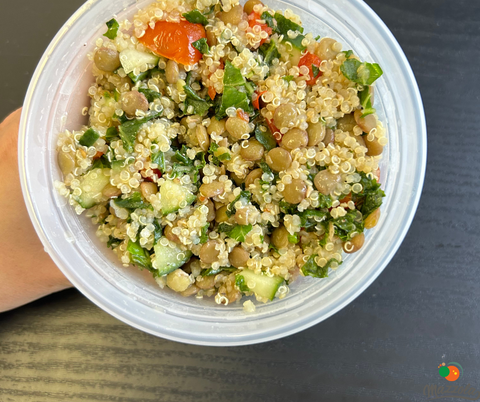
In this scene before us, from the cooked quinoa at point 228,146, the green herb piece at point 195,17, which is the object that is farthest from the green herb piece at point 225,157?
the green herb piece at point 195,17

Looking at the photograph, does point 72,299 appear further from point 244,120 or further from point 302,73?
point 302,73

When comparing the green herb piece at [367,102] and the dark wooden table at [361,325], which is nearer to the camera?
the green herb piece at [367,102]

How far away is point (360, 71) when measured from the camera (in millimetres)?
870

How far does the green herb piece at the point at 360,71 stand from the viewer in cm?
87

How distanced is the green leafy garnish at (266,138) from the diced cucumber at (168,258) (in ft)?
1.10

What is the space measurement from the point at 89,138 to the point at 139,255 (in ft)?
1.01

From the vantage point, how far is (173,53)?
2.83 feet

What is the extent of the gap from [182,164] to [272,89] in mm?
281

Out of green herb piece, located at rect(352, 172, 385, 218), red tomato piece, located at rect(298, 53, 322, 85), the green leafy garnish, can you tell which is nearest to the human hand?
the green leafy garnish

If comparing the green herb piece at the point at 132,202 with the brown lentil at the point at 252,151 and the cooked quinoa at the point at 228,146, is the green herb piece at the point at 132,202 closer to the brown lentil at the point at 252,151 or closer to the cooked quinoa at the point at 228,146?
the cooked quinoa at the point at 228,146

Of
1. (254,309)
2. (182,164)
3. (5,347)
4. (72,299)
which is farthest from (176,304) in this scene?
(5,347)

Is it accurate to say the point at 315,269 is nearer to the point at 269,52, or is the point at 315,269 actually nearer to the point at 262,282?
the point at 262,282

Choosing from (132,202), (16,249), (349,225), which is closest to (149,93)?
(132,202)

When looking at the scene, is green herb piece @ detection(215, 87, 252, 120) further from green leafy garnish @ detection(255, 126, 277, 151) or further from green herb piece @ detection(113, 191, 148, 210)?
green herb piece @ detection(113, 191, 148, 210)
